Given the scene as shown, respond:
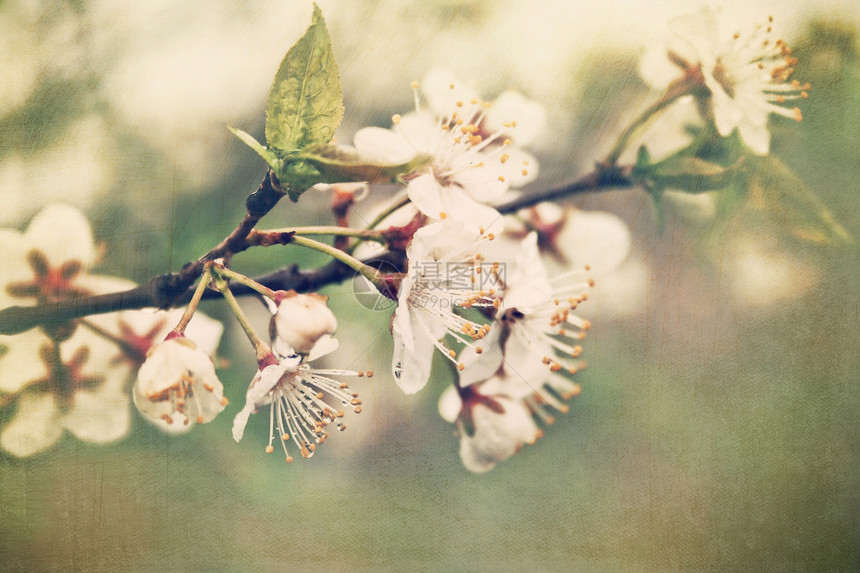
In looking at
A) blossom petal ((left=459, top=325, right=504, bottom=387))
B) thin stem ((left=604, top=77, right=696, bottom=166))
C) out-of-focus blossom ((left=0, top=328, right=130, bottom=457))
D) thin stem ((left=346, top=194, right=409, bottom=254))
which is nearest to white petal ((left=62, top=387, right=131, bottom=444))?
out-of-focus blossom ((left=0, top=328, right=130, bottom=457))

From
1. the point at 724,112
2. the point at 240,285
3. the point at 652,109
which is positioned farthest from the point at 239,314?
the point at 724,112

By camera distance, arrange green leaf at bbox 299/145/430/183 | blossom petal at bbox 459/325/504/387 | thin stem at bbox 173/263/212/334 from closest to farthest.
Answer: green leaf at bbox 299/145/430/183 → thin stem at bbox 173/263/212/334 → blossom petal at bbox 459/325/504/387

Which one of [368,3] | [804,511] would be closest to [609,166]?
[368,3]

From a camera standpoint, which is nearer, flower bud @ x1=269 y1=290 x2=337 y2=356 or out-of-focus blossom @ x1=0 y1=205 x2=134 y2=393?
flower bud @ x1=269 y1=290 x2=337 y2=356

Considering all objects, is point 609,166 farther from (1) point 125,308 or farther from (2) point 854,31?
(1) point 125,308

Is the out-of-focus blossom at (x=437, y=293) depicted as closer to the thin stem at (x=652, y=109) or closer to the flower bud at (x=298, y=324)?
the flower bud at (x=298, y=324)

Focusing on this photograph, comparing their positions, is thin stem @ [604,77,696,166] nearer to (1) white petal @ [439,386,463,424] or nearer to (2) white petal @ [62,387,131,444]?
(1) white petal @ [439,386,463,424]

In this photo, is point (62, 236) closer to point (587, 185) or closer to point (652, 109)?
point (587, 185)
